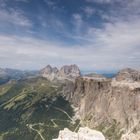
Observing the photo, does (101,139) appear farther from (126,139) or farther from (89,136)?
(126,139)

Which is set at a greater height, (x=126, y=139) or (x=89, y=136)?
(x=89, y=136)

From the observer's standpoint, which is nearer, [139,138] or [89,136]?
[89,136]

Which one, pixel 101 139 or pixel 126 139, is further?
pixel 126 139

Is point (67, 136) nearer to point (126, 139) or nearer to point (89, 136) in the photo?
point (89, 136)

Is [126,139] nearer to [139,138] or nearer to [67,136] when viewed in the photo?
[139,138]

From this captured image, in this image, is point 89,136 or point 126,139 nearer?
point 89,136

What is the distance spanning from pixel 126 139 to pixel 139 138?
10720 mm

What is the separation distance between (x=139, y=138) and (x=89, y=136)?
4659cm

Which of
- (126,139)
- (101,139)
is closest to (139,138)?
(126,139)

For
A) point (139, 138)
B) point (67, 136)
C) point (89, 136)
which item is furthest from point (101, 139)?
point (139, 138)

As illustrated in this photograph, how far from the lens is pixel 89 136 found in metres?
142

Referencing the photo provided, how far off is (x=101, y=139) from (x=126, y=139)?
45343 mm

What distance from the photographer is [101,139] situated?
139750 mm

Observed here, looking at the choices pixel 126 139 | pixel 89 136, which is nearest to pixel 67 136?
pixel 89 136
